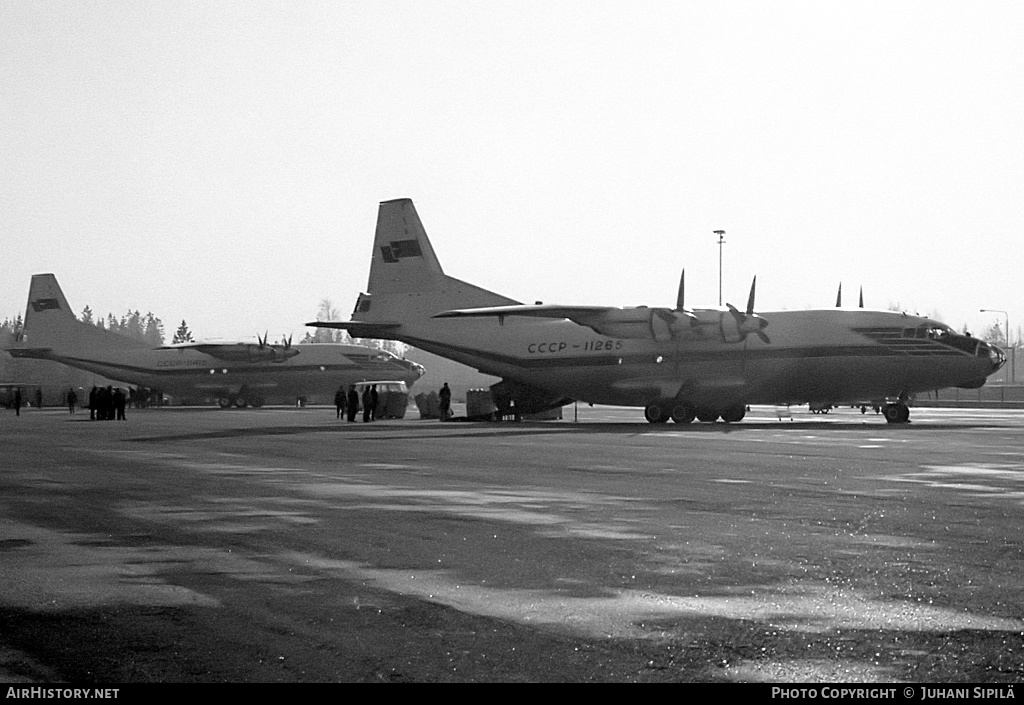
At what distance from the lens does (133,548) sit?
10906mm

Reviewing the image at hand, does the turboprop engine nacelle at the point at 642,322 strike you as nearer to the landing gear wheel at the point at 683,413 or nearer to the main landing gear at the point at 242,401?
the landing gear wheel at the point at 683,413

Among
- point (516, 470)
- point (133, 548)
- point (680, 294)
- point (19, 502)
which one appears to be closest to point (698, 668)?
point (133, 548)

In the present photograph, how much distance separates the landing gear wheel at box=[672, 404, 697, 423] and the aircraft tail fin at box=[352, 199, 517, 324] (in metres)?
9.76

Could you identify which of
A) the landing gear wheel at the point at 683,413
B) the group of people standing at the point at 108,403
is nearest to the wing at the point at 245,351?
the group of people standing at the point at 108,403

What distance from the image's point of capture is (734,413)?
156 feet

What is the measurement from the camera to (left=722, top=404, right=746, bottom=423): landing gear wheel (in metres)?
47.3

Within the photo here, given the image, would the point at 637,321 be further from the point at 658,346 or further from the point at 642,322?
the point at 658,346

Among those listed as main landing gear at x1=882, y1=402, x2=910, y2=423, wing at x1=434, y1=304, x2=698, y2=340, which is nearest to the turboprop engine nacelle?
wing at x1=434, y1=304, x2=698, y2=340

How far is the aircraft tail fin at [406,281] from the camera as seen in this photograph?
173ft

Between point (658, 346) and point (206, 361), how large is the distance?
168 feet

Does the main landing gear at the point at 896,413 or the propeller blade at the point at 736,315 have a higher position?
the propeller blade at the point at 736,315

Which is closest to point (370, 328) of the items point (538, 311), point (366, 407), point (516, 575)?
point (366, 407)

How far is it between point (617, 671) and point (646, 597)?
2.30 m
